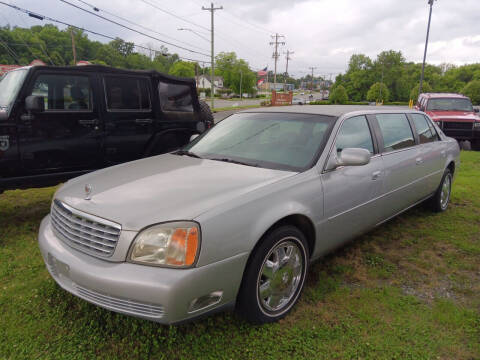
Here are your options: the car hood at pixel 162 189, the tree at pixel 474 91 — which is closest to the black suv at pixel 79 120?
the car hood at pixel 162 189

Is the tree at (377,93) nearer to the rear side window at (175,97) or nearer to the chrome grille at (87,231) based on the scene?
the rear side window at (175,97)

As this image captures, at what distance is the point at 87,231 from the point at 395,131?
338 centimetres

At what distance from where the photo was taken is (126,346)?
7.51ft

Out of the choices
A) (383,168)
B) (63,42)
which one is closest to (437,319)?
(383,168)

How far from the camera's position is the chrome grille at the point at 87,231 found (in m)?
2.11

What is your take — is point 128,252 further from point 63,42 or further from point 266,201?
point 63,42

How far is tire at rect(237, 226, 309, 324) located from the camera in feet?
7.59

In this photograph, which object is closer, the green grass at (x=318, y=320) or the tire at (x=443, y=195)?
the green grass at (x=318, y=320)

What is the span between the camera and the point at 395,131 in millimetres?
3992

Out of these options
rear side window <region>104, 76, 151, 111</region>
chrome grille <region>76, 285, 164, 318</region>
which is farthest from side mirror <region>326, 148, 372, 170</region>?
rear side window <region>104, 76, 151, 111</region>


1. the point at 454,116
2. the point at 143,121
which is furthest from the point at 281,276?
the point at 454,116

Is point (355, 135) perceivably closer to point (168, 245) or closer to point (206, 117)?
point (168, 245)

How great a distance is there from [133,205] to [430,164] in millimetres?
3826

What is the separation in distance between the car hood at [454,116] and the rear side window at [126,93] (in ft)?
32.4
